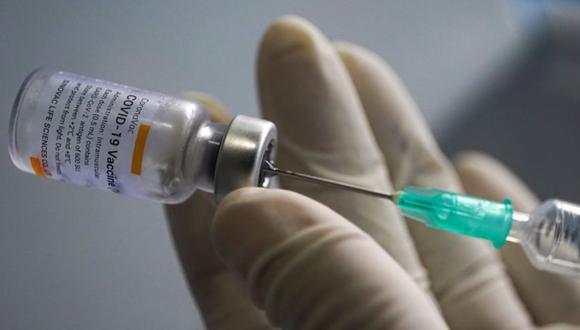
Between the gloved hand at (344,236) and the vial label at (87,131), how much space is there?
0.12 meters

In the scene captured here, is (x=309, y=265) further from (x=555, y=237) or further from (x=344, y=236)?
(x=555, y=237)

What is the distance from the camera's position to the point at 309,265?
62 centimetres

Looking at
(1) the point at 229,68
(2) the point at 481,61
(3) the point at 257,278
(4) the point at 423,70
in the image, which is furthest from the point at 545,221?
(2) the point at 481,61

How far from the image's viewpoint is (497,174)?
118 cm

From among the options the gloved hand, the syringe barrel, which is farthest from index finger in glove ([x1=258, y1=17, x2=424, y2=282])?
the syringe barrel

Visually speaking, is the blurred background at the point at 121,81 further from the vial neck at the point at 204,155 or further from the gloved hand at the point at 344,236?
the vial neck at the point at 204,155

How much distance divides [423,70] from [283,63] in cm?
66

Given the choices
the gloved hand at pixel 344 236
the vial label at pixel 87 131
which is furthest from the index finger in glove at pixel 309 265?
the vial label at pixel 87 131

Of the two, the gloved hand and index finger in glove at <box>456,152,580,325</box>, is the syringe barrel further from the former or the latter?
index finger in glove at <box>456,152,580,325</box>

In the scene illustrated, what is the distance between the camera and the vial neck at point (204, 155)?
634mm

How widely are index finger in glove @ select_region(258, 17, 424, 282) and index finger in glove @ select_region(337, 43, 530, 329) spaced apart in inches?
4.3

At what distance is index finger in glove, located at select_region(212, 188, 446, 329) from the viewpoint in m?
0.61

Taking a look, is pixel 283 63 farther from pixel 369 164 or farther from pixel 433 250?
pixel 433 250

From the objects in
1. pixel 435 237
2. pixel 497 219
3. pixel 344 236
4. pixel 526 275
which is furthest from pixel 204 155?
pixel 526 275
